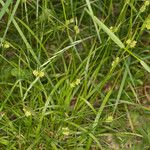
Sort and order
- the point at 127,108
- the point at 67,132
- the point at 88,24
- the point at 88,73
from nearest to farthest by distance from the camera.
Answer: the point at 67,132 → the point at 88,73 → the point at 127,108 → the point at 88,24

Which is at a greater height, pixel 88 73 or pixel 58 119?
pixel 88 73

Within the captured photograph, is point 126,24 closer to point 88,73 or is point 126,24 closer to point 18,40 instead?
point 88,73

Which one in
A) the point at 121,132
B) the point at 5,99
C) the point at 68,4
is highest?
the point at 68,4

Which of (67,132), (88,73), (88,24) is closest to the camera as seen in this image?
(67,132)

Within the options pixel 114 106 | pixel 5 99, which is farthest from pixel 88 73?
pixel 5 99

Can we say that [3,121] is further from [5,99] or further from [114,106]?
[114,106]

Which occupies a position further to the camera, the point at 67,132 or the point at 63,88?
the point at 63,88
